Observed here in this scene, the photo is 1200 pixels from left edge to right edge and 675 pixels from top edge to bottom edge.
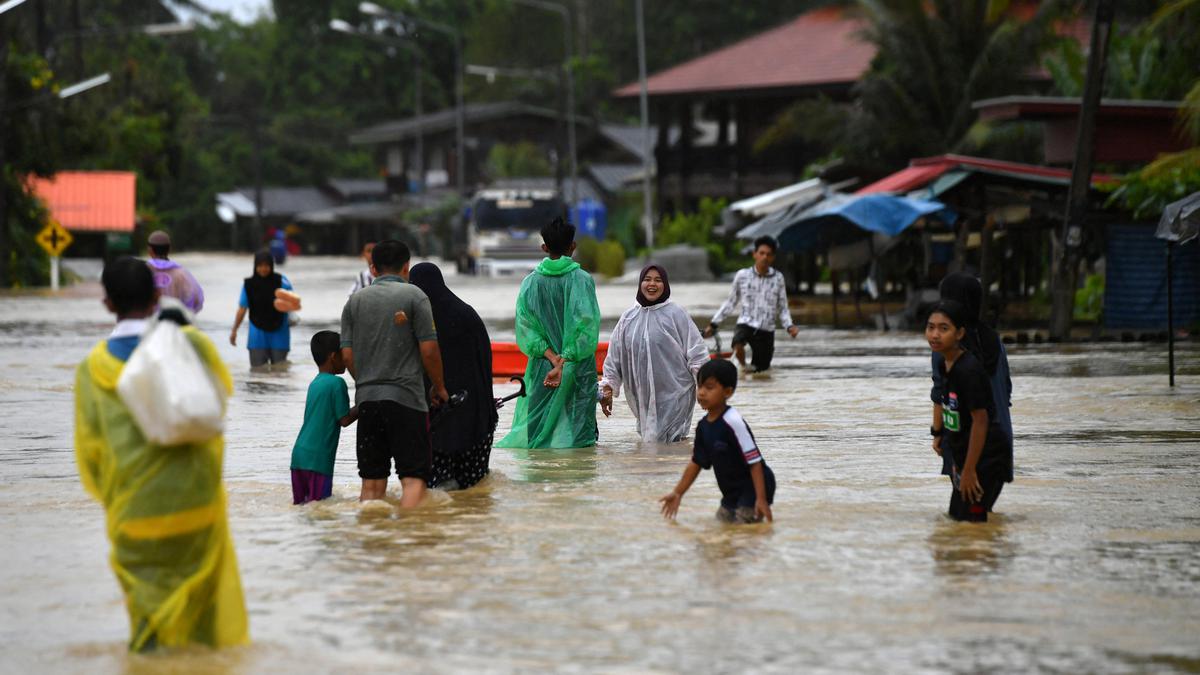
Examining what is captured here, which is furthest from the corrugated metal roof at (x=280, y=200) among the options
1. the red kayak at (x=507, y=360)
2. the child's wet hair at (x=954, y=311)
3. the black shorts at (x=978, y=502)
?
the child's wet hair at (x=954, y=311)

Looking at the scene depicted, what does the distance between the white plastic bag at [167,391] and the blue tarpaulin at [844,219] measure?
18909mm

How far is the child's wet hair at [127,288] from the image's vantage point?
637 centimetres

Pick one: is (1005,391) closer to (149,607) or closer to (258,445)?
(149,607)

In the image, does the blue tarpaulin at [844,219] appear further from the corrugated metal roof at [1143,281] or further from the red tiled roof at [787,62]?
the red tiled roof at [787,62]

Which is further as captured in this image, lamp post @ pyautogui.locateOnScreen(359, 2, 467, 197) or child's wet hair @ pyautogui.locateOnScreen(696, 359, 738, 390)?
lamp post @ pyautogui.locateOnScreen(359, 2, 467, 197)

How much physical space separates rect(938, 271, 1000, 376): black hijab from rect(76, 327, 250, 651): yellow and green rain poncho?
374cm

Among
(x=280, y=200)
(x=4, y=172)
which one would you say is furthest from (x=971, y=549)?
(x=280, y=200)

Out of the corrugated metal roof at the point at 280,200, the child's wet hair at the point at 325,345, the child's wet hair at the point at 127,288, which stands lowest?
the child's wet hair at the point at 325,345

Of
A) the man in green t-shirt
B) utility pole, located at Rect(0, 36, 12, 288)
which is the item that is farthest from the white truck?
the man in green t-shirt

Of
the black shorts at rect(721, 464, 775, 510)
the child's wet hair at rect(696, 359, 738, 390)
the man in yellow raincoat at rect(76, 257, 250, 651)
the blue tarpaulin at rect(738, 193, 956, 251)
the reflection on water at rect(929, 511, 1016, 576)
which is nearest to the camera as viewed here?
the man in yellow raincoat at rect(76, 257, 250, 651)

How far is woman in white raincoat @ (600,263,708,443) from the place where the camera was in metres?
12.2

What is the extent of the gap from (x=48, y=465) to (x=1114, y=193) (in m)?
15.0

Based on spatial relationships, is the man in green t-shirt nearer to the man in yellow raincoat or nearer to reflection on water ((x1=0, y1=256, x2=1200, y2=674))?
reflection on water ((x1=0, y1=256, x2=1200, y2=674))

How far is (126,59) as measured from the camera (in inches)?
2822
